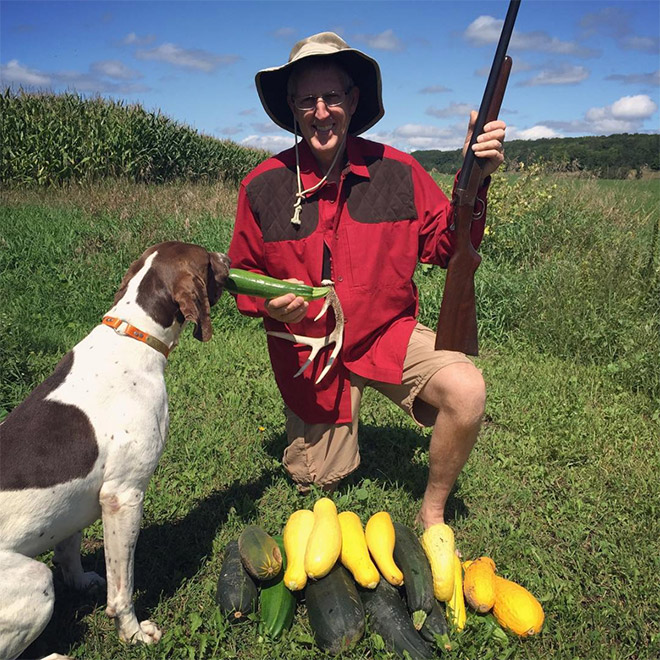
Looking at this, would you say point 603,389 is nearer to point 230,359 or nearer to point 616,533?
point 616,533

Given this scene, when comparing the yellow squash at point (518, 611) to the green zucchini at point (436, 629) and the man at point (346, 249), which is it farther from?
the man at point (346, 249)

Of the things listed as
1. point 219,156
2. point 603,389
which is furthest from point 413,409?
point 219,156

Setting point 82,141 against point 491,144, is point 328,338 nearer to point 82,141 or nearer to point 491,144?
point 491,144

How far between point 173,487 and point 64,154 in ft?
46.4

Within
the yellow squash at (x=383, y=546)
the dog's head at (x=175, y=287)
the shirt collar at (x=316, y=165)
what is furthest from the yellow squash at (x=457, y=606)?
the shirt collar at (x=316, y=165)

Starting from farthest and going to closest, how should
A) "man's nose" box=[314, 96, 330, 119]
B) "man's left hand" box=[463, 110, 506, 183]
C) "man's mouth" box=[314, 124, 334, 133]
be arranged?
"man's mouth" box=[314, 124, 334, 133]
"man's nose" box=[314, 96, 330, 119]
"man's left hand" box=[463, 110, 506, 183]

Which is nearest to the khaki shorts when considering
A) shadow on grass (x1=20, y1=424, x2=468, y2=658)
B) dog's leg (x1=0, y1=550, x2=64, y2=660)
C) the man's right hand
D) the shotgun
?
the shotgun

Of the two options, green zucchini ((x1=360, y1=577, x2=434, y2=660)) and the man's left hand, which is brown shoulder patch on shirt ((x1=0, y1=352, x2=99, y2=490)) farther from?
the man's left hand

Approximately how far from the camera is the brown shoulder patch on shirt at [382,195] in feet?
13.8

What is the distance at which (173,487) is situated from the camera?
15.0 feet

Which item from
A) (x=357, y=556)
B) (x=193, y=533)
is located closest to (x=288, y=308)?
(x=357, y=556)

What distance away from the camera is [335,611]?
3125mm

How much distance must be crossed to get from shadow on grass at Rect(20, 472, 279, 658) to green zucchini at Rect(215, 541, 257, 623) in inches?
16.6

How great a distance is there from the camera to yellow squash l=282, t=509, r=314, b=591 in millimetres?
3298
